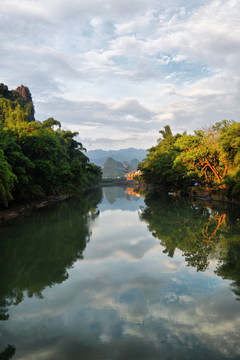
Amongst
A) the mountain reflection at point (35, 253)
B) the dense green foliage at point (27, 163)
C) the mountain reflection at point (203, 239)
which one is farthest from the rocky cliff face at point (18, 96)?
the mountain reflection at point (203, 239)

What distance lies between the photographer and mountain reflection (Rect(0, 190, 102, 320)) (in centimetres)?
1025

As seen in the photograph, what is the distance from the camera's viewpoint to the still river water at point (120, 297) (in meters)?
6.42

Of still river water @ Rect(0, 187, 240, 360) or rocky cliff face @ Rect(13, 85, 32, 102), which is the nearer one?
still river water @ Rect(0, 187, 240, 360)

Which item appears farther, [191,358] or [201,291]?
[201,291]

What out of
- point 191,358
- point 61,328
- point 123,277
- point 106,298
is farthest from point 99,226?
point 191,358

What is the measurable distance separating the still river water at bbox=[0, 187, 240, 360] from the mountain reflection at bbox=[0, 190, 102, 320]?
0.05 metres

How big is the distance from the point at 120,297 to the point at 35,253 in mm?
7276

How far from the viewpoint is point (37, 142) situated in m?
31.0

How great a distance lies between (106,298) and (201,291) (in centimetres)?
333

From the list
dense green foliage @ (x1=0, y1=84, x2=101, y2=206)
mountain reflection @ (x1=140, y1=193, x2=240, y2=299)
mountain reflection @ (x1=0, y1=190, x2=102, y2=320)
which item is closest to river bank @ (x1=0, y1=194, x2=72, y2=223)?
dense green foliage @ (x1=0, y1=84, x2=101, y2=206)

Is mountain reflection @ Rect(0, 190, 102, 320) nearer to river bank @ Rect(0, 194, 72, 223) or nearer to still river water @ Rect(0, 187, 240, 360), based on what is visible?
still river water @ Rect(0, 187, 240, 360)

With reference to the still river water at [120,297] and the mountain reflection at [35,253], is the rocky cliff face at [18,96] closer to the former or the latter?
the mountain reflection at [35,253]

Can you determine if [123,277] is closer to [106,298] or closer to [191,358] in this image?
[106,298]

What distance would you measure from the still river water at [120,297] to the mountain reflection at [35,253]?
5 centimetres
